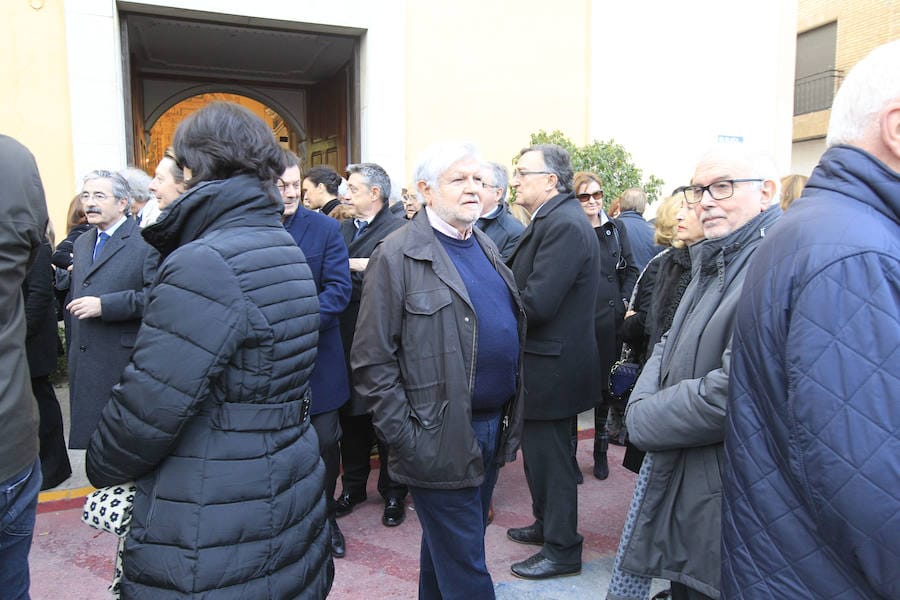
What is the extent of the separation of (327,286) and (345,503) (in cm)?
149

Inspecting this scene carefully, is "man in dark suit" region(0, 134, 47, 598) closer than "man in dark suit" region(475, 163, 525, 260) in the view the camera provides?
Yes

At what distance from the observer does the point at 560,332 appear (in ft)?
11.2

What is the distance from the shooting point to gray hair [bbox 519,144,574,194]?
11.6ft

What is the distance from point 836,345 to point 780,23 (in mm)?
11316

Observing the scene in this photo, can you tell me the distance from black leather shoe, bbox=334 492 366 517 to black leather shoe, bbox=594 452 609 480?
5.64 ft

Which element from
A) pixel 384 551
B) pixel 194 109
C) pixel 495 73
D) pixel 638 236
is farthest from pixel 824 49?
pixel 384 551

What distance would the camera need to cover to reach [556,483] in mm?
3389

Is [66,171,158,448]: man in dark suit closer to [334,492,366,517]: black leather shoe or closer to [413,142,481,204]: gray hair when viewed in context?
[334,492,366,517]: black leather shoe

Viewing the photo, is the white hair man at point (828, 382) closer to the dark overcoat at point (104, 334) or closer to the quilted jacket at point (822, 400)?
the quilted jacket at point (822, 400)

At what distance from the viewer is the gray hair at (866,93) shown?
1.33 metres

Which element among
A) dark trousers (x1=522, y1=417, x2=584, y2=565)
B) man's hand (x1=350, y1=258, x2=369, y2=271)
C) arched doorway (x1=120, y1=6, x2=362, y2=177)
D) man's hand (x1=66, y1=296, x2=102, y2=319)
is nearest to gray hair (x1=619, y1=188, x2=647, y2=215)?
man's hand (x1=350, y1=258, x2=369, y2=271)

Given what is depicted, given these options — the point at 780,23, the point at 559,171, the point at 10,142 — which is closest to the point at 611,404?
the point at 559,171

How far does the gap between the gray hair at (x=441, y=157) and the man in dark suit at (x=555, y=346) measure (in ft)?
2.63

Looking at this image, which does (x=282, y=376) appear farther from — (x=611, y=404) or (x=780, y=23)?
(x=780, y=23)
